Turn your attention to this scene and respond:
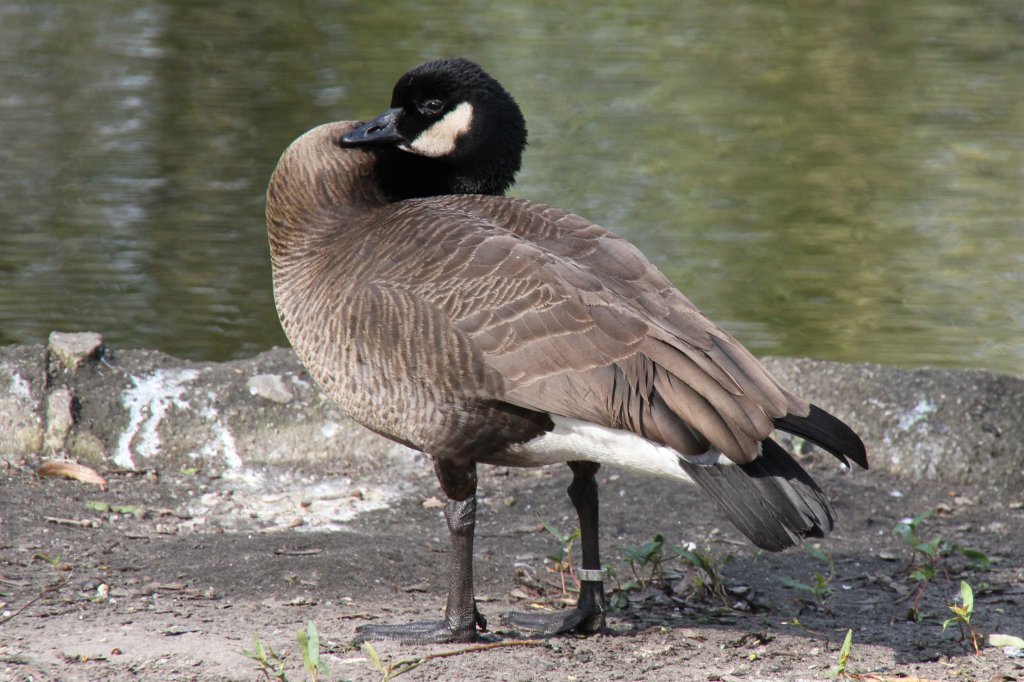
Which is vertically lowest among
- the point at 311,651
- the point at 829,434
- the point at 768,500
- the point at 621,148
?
the point at 621,148

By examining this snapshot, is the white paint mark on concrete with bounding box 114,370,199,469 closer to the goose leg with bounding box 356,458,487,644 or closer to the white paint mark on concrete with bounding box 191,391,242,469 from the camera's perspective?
the white paint mark on concrete with bounding box 191,391,242,469

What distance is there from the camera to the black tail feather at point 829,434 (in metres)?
4.27

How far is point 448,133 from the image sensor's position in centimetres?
501

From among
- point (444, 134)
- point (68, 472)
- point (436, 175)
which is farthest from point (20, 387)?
point (444, 134)

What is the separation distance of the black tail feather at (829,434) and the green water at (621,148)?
463cm

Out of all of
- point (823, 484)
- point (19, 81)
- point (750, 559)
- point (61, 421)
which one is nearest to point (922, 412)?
point (823, 484)

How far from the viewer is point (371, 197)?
508 centimetres

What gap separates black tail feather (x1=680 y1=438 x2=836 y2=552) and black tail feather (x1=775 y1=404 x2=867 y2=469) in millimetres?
101

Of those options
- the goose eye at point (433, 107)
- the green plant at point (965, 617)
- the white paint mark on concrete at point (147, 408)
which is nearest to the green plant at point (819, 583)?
the green plant at point (965, 617)

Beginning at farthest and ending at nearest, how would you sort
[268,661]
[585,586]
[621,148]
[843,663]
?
[621,148], [585,586], [268,661], [843,663]

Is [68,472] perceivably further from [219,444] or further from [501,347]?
[501,347]

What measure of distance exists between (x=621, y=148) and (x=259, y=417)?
6.95 m

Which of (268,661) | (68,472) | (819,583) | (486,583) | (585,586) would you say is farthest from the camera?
(68,472)

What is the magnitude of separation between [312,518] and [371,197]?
5.17ft
